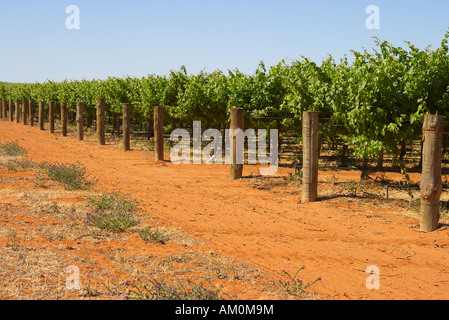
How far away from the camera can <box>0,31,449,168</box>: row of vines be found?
1073 cm

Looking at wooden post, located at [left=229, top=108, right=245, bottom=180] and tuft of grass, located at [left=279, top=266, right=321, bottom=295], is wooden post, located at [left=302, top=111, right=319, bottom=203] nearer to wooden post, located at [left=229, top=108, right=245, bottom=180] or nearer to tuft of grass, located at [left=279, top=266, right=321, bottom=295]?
wooden post, located at [left=229, top=108, right=245, bottom=180]

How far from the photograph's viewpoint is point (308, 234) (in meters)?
7.39

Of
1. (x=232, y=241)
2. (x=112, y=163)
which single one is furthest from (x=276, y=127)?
(x=232, y=241)

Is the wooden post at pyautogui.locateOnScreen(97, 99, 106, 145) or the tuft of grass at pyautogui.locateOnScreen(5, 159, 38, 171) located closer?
the tuft of grass at pyautogui.locateOnScreen(5, 159, 38, 171)

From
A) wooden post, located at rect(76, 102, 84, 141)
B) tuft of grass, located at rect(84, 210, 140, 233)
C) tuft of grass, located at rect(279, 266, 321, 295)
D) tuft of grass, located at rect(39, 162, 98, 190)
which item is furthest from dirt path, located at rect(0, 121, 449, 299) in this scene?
wooden post, located at rect(76, 102, 84, 141)

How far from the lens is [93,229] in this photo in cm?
A: 718

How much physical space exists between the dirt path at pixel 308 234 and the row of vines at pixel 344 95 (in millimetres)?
2513

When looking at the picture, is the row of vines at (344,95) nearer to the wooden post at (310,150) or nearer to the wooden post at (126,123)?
the wooden post at (310,150)

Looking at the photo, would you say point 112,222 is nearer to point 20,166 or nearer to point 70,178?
point 70,178

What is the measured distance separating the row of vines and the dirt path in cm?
251

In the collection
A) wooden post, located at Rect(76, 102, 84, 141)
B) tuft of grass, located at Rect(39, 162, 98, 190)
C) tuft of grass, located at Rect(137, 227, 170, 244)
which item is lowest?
tuft of grass, located at Rect(137, 227, 170, 244)

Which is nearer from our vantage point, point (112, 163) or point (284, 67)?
point (112, 163)
